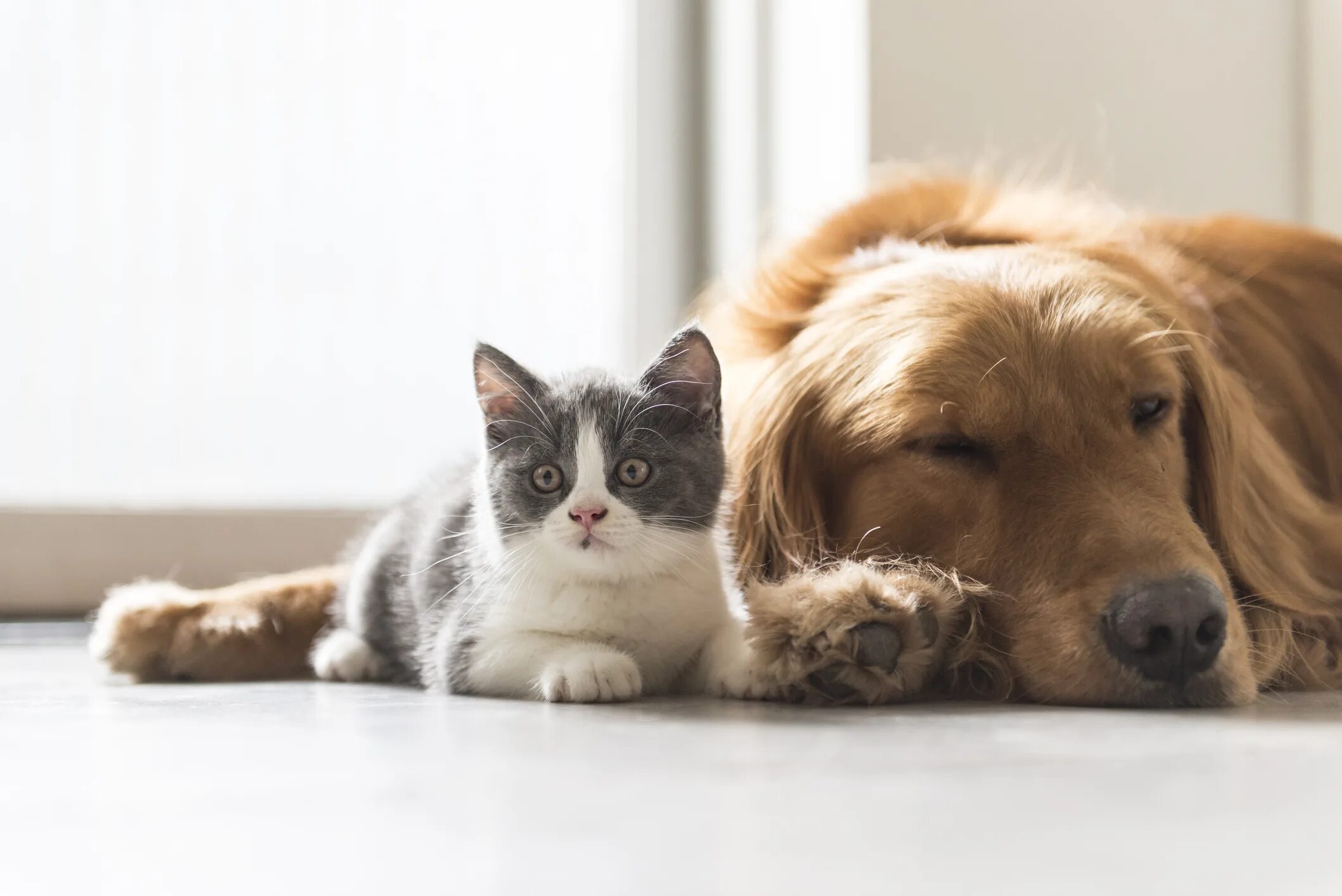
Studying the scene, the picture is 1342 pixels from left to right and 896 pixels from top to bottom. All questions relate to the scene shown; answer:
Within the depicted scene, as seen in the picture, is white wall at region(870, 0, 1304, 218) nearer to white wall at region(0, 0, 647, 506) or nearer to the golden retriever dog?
the golden retriever dog

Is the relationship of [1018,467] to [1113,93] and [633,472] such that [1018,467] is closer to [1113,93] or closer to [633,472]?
[633,472]

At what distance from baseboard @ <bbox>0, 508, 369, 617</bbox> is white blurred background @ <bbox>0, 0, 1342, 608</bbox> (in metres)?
0.01

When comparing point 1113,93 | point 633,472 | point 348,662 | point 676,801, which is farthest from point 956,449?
point 1113,93

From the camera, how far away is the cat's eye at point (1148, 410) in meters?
1.47

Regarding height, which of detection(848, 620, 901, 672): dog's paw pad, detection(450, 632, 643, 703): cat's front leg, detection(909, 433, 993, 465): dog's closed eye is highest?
detection(909, 433, 993, 465): dog's closed eye

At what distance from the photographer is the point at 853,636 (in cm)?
131

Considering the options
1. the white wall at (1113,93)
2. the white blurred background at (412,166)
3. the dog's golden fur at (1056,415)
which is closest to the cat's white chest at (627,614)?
the dog's golden fur at (1056,415)

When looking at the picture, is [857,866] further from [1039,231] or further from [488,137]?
[488,137]

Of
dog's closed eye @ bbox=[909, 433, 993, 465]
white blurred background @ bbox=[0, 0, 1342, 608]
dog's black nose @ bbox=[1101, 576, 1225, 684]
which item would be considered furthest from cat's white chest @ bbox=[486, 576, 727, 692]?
white blurred background @ bbox=[0, 0, 1342, 608]

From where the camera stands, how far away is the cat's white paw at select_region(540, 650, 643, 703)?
1.35 meters

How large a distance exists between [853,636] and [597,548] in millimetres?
296

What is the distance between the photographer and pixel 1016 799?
874 millimetres

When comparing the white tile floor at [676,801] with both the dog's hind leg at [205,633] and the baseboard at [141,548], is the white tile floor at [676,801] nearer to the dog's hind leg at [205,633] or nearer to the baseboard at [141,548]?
the dog's hind leg at [205,633]

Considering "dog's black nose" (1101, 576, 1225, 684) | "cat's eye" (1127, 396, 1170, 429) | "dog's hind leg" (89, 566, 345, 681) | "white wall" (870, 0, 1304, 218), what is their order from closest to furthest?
1. "dog's black nose" (1101, 576, 1225, 684)
2. "cat's eye" (1127, 396, 1170, 429)
3. "dog's hind leg" (89, 566, 345, 681)
4. "white wall" (870, 0, 1304, 218)
